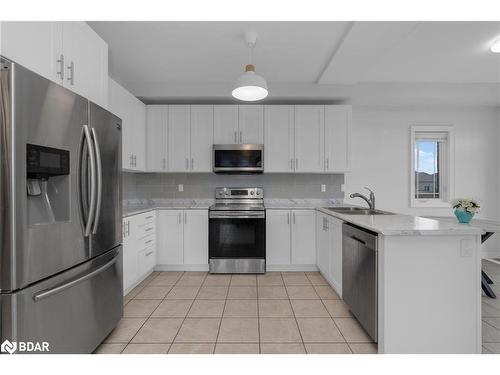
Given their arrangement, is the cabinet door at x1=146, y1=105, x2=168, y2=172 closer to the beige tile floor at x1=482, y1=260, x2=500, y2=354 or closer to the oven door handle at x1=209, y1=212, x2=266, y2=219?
the oven door handle at x1=209, y1=212, x2=266, y2=219

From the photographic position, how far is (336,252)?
2.70m

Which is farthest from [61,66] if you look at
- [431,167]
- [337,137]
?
[431,167]

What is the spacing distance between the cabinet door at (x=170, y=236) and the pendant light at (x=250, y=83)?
1.84m

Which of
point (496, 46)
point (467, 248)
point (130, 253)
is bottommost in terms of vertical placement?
point (130, 253)

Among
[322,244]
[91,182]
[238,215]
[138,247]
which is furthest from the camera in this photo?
[238,215]

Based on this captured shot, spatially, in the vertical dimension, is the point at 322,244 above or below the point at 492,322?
above

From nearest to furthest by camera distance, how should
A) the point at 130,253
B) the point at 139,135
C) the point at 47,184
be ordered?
the point at 47,184 < the point at 130,253 < the point at 139,135

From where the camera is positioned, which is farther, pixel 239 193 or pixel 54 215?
pixel 239 193

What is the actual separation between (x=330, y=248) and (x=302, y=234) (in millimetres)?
682

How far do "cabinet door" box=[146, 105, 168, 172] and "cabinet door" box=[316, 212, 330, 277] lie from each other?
221 cm

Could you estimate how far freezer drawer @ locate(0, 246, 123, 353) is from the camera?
1168 millimetres

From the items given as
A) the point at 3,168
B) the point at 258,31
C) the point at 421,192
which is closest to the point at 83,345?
the point at 3,168

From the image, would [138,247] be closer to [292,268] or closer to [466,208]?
[292,268]
